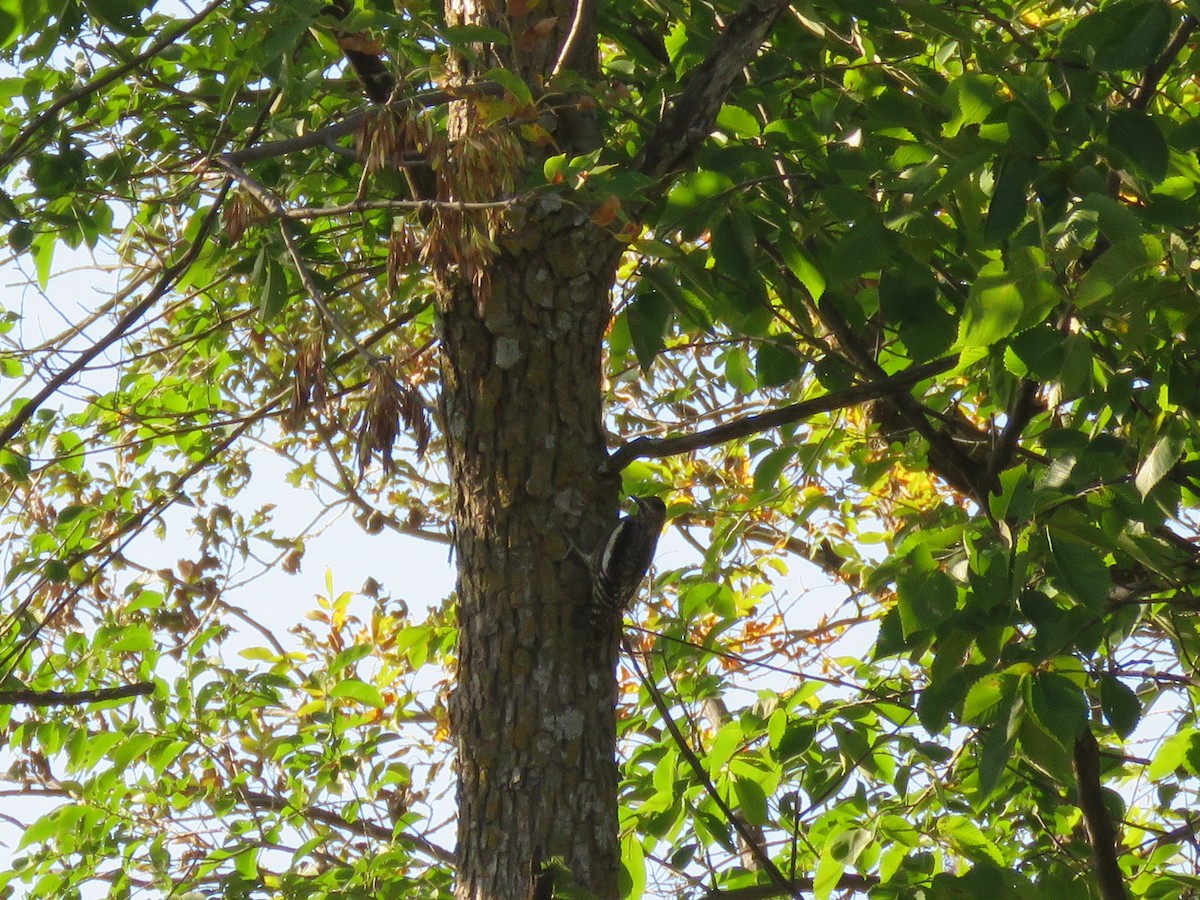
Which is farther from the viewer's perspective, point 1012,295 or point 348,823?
point 348,823

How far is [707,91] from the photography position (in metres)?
2.32

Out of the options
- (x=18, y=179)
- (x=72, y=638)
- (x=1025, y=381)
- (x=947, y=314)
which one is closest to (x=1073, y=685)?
(x=947, y=314)

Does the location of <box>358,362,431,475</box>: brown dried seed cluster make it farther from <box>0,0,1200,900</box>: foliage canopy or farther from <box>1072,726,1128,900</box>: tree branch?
<box>1072,726,1128,900</box>: tree branch

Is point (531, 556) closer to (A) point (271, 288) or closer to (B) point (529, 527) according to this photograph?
(B) point (529, 527)

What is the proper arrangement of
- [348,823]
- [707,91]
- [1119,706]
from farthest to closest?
[348,823] → [707,91] → [1119,706]

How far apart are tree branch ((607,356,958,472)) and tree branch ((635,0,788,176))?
53cm

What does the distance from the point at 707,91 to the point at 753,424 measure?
26.5 inches

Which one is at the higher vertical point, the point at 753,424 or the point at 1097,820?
the point at 753,424

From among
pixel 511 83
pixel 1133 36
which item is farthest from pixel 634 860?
pixel 1133 36

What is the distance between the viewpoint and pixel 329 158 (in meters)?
3.08

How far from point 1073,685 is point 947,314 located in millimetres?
774

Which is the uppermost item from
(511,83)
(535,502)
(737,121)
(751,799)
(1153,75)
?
(1153,75)

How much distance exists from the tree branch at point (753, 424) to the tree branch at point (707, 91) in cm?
53

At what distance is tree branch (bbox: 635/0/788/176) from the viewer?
7.50 ft
